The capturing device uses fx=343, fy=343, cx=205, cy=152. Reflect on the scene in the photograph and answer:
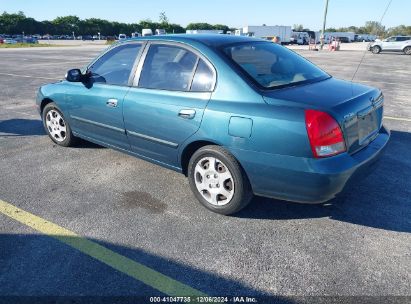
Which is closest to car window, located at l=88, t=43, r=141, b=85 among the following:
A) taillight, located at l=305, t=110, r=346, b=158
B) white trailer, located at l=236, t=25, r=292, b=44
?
taillight, located at l=305, t=110, r=346, b=158

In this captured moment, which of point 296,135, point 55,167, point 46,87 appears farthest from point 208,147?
point 46,87

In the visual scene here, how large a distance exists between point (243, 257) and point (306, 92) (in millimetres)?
1550

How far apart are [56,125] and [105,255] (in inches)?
118

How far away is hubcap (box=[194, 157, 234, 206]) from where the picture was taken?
3.23 m

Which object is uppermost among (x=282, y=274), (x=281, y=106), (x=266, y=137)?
(x=281, y=106)

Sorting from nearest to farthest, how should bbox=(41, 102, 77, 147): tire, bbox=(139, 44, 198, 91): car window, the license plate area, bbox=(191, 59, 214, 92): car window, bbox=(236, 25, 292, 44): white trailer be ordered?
1. the license plate area
2. bbox=(191, 59, 214, 92): car window
3. bbox=(139, 44, 198, 91): car window
4. bbox=(41, 102, 77, 147): tire
5. bbox=(236, 25, 292, 44): white trailer

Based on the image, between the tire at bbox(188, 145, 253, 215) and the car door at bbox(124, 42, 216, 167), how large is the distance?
0.87ft

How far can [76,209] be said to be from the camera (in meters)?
3.49

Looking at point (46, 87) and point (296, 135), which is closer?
point (296, 135)

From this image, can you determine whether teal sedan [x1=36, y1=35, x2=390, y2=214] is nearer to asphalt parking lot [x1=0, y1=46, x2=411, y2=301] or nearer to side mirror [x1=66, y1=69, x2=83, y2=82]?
side mirror [x1=66, y1=69, x2=83, y2=82]

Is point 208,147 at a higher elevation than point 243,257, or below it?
higher

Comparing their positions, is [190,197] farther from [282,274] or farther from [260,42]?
[260,42]

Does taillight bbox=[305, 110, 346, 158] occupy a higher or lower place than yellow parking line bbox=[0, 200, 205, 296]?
higher

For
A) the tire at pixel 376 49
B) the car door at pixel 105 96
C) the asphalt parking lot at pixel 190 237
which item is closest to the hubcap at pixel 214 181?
the asphalt parking lot at pixel 190 237
